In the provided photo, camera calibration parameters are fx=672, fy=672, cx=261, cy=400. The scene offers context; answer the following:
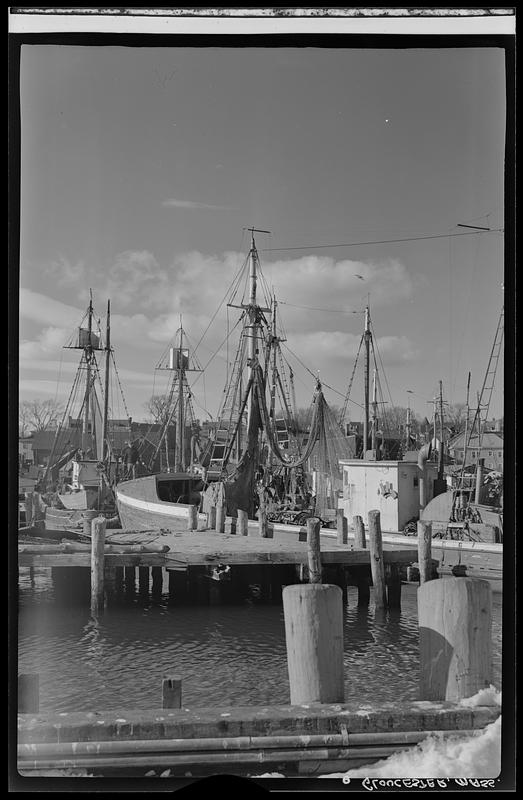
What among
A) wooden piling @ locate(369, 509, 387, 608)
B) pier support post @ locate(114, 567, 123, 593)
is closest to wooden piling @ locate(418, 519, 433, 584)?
wooden piling @ locate(369, 509, 387, 608)

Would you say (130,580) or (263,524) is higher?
(263,524)

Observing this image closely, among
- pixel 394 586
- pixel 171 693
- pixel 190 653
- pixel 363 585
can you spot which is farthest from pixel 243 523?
pixel 171 693

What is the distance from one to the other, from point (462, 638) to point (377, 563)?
359 inches

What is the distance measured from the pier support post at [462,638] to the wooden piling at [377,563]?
858cm

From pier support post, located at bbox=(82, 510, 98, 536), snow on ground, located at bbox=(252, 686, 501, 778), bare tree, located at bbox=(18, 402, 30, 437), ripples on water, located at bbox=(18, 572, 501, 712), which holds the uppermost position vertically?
bare tree, located at bbox=(18, 402, 30, 437)

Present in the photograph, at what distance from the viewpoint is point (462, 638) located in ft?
13.4

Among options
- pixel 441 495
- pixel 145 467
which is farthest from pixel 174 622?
pixel 145 467

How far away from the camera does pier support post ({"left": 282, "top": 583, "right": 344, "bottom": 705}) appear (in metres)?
4.01

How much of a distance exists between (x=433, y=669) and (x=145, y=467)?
2229 cm

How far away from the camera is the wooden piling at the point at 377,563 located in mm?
12742

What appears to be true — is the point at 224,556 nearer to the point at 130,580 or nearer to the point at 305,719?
the point at 130,580

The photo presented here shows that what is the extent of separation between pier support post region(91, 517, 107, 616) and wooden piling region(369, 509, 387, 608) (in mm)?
4962

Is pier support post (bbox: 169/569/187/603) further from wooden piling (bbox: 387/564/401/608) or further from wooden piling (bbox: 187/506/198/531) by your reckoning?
wooden piling (bbox: 387/564/401/608)

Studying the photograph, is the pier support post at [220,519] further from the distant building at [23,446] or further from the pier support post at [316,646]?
the pier support post at [316,646]
